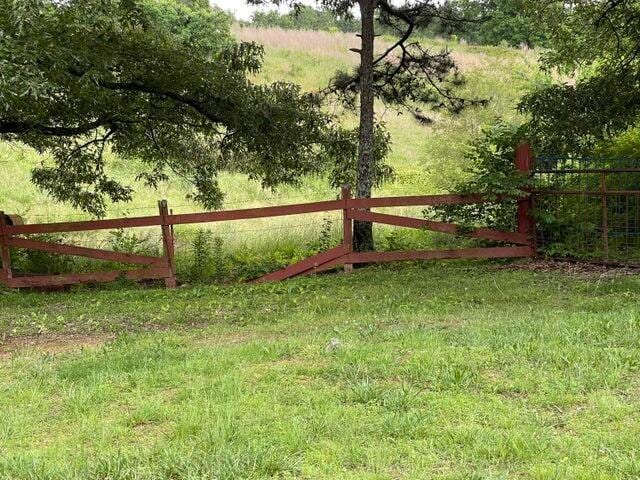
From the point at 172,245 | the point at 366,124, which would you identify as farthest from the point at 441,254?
the point at 172,245

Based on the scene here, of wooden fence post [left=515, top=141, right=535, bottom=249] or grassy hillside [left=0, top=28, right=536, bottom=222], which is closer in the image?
wooden fence post [left=515, top=141, right=535, bottom=249]

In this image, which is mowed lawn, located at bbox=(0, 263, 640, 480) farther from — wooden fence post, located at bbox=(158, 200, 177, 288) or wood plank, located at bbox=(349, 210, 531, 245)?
wooden fence post, located at bbox=(158, 200, 177, 288)

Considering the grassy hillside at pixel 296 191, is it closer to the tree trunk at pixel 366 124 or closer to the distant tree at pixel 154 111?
the tree trunk at pixel 366 124

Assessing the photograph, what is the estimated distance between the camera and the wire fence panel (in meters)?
9.76

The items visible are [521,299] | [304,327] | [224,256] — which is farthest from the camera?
[224,256]

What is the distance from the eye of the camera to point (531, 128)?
458 inches

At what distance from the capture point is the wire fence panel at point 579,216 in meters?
9.76

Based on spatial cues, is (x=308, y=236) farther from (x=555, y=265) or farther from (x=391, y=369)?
(x=391, y=369)

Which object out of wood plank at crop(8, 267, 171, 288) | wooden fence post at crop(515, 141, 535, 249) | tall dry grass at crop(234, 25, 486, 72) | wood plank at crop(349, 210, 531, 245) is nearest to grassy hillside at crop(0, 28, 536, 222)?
wooden fence post at crop(515, 141, 535, 249)

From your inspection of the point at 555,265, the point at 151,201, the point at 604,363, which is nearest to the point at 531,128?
the point at 555,265

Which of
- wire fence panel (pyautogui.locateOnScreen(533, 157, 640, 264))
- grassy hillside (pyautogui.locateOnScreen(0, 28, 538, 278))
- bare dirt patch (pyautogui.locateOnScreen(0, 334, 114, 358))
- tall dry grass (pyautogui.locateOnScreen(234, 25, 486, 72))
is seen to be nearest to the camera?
bare dirt patch (pyautogui.locateOnScreen(0, 334, 114, 358))

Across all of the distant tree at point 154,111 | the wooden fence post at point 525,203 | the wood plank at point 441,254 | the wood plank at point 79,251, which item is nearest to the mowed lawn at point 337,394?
the wood plank at point 441,254

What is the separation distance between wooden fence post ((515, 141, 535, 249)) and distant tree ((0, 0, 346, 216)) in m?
3.77

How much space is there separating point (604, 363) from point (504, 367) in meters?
0.65
